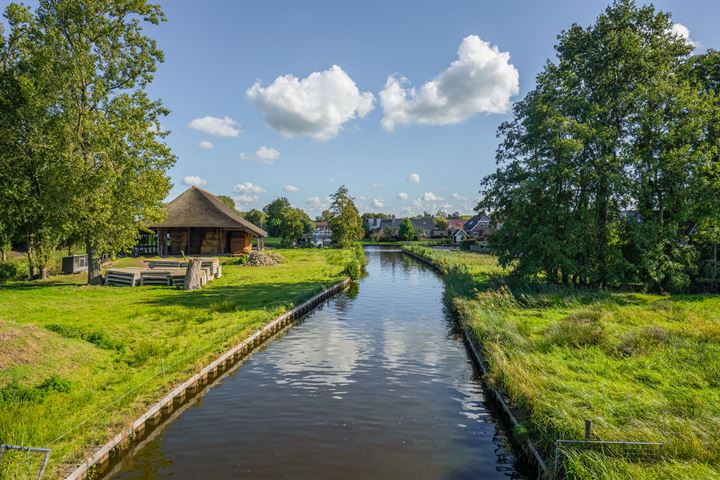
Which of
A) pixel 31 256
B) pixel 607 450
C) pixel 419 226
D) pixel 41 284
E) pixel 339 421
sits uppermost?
pixel 419 226

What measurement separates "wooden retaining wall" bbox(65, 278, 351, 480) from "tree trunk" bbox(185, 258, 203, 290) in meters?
7.91

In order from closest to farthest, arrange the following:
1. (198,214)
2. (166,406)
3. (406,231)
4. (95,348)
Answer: (166,406), (95,348), (198,214), (406,231)

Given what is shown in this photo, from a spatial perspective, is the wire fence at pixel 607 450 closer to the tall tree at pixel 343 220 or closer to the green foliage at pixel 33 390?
the green foliage at pixel 33 390

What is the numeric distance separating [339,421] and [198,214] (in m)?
34.4

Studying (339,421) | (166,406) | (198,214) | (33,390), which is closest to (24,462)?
(33,390)

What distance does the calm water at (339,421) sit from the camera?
7.32 m

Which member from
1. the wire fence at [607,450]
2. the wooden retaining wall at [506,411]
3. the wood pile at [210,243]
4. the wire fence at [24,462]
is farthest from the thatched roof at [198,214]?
the wire fence at [607,450]

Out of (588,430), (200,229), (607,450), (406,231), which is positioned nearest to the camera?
(588,430)

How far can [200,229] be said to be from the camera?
40.6 metres

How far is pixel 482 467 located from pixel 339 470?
253cm

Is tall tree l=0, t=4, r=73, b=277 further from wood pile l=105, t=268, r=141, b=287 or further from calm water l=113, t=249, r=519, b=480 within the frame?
calm water l=113, t=249, r=519, b=480

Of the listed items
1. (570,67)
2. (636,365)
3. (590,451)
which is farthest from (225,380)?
(570,67)

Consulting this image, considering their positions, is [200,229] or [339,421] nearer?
[339,421]

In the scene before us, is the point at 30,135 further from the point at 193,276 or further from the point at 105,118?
the point at 193,276
